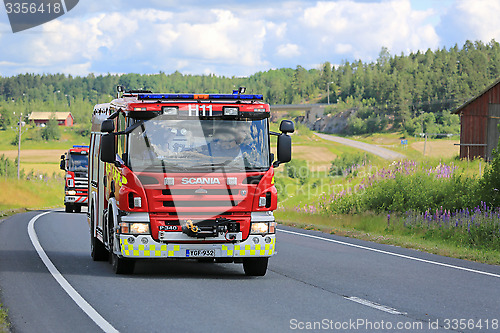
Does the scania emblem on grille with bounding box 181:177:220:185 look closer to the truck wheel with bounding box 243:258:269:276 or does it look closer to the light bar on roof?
the light bar on roof

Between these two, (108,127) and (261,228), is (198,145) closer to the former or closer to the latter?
(108,127)

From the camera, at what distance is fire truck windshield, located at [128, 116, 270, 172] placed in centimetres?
1256

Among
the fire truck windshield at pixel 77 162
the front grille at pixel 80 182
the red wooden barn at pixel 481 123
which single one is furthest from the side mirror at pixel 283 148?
the red wooden barn at pixel 481 123

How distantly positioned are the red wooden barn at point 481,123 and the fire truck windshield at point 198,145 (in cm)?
3570

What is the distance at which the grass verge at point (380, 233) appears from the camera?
16719 mm

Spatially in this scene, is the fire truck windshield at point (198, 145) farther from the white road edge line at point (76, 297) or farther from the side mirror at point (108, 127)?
the white road edge line at point (76, 297)

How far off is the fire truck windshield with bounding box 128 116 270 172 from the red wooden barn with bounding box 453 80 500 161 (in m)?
35.7

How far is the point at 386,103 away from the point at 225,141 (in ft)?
564

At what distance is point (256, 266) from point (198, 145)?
2.24 metres

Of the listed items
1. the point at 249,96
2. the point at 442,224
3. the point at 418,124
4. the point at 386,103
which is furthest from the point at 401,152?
the point at 249,96

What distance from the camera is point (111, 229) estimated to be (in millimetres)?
13547

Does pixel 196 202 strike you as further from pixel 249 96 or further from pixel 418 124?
pixel 418 124

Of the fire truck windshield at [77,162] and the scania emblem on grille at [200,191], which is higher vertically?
the scania emblem on grille at [200,191]

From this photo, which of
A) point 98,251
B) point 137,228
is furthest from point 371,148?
point 137,228
